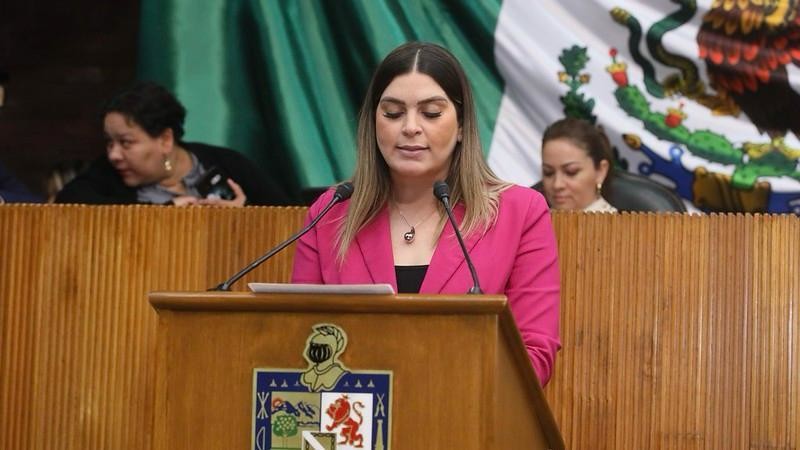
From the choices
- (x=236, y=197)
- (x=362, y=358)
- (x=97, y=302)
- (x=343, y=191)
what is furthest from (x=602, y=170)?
(x=362, y=358)

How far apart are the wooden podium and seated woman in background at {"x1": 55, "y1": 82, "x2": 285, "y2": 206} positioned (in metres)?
2.20

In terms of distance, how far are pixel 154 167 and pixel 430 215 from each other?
190 cm

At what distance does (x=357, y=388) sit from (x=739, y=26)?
8.52 feet

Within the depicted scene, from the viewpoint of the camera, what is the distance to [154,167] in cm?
436

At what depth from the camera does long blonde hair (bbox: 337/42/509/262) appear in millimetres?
2617

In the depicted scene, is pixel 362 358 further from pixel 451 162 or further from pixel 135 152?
pixel 135 152

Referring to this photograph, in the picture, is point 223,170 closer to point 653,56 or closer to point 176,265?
point 176,265

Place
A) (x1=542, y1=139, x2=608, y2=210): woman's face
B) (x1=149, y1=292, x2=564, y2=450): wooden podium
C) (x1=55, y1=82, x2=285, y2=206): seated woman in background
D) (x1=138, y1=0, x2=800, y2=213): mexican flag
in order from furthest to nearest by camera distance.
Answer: (x1=55, y1=82, x2=285, y2=206): seated woman in background → (x1=138, y1=0, x2=800, y2=213): mexican flag → (x1=542, y1=139, x2=608, y2=210): woman's face → (x1=149, y1=292, x2=564, y2=450): wooden podium

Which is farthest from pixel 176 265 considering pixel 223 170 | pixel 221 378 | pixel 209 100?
pixel 221 378

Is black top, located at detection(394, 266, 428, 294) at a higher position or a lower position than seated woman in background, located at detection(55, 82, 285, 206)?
lower

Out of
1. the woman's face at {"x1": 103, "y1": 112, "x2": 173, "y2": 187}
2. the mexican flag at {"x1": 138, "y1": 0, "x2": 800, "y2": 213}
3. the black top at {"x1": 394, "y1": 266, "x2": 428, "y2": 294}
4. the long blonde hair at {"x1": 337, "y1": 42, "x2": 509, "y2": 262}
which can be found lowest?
the black top at {"x1": 394, "y1": 266, "x2": 428, "y2": 294}

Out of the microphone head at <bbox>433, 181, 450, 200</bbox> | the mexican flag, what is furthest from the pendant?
the mexican flag

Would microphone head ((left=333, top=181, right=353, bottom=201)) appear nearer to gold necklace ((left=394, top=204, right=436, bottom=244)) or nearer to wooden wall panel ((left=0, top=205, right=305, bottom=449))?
gold necklace ((left=394, top=204, right=436, bottom=244))

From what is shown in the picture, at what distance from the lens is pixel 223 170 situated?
173 inches
